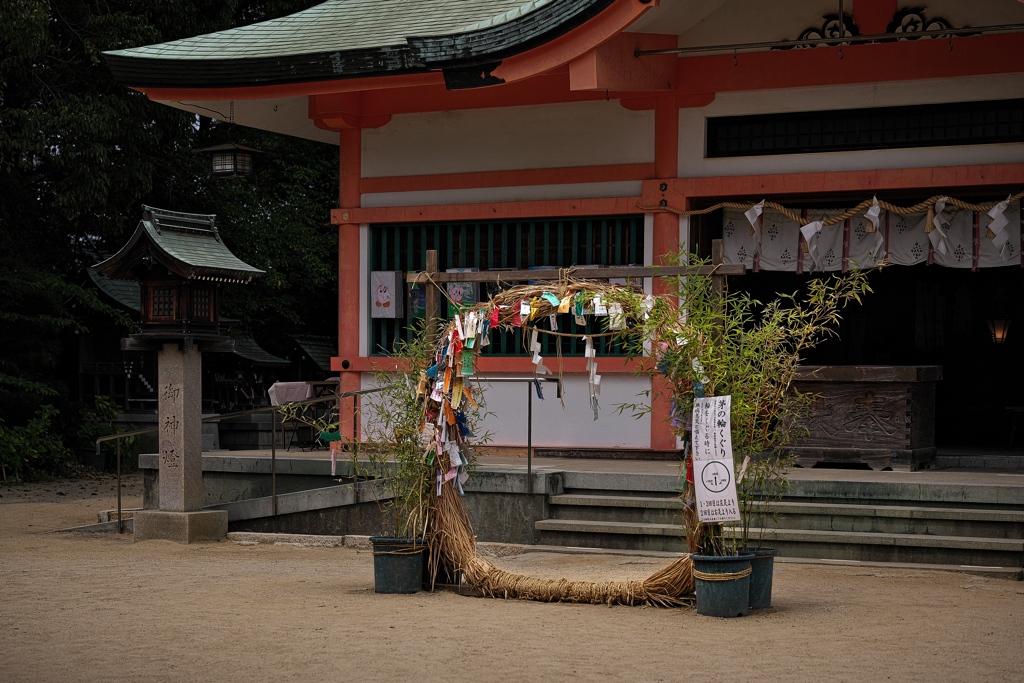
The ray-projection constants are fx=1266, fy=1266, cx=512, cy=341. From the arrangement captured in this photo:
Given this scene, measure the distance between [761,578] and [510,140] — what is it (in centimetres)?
681

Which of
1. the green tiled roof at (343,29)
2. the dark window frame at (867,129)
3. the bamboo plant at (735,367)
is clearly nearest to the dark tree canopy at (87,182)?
the green tiled roof at (343,29)

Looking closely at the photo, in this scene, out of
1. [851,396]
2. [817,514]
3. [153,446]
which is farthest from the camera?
[153,446]

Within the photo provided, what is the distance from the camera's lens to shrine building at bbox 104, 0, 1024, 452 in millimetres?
11961

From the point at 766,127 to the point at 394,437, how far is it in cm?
565

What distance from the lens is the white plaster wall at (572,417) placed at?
13016 mm

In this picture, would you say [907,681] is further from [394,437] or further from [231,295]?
[231,295]

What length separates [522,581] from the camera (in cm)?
869

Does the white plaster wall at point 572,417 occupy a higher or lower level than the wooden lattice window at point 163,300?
lower

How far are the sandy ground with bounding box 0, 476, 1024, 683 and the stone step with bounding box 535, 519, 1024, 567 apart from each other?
31cm

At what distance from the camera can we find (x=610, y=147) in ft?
43.1

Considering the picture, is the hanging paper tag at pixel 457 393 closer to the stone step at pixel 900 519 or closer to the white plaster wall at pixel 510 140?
the stone step at pixel 900 519

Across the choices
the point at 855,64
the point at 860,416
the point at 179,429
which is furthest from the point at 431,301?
the point at 855,64

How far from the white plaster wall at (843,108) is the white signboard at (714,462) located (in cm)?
533

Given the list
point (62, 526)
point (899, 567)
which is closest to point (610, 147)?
point (899, 567)
